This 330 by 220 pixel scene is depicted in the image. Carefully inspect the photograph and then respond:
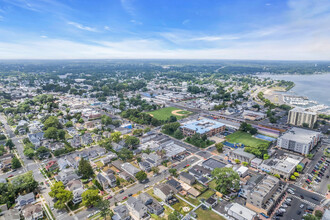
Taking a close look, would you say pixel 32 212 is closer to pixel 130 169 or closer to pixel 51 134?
pixel 130 169

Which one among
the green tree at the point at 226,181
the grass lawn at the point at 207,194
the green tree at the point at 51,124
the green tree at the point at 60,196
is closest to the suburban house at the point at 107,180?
the green tree at the point at 60,196

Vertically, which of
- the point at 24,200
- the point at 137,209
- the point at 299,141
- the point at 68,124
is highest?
the point at 299,141

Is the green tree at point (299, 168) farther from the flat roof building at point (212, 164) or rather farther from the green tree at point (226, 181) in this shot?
the green tree at point (226, 181)

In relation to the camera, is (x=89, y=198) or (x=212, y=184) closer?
(x=89, y=198)

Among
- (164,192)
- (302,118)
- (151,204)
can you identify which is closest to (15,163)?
(151,204)

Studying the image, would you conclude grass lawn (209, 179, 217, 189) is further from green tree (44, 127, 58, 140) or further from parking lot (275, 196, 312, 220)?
green tree (44, 127, 58, 140)

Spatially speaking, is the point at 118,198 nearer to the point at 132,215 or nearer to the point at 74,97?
the point at 132,215

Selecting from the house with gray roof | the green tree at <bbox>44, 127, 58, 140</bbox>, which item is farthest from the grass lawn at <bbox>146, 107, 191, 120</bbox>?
the house with gray roof
